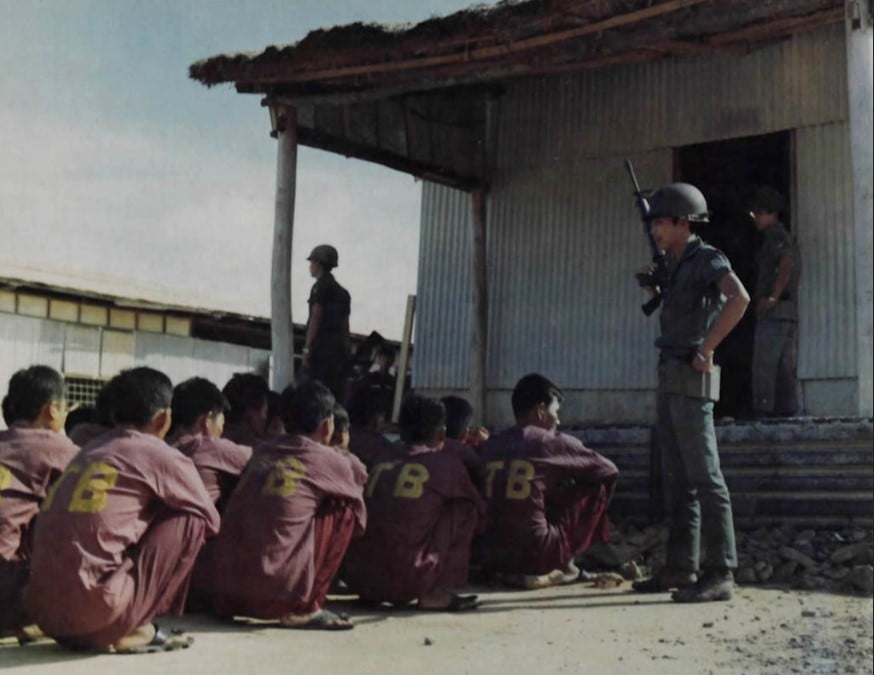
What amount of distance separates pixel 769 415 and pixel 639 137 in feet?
9.74

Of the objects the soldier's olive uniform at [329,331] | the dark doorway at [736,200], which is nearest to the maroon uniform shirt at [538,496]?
the soldier's olive uniform at [329,331]

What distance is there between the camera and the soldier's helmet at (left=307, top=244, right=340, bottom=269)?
972 cm

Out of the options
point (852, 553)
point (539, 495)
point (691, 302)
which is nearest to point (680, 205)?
point (691, 302)

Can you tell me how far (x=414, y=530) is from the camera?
5781mm

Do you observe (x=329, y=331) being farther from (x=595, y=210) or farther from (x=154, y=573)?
(x=154, y=573)

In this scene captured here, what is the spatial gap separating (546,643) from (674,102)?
6.18 m

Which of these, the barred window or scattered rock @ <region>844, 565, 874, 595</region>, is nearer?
scattered rock @ <region>844, 565, 874, 595</region>

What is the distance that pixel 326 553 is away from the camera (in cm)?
525

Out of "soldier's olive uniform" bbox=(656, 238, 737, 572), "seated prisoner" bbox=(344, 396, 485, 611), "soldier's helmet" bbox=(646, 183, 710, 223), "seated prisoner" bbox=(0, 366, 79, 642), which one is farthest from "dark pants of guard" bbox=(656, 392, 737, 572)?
"seated prisoner" bbox=(0, 366, 79, 642)

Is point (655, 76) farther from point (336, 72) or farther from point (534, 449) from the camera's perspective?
point (534, 449)

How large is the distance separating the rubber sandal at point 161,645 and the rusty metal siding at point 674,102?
256 inches

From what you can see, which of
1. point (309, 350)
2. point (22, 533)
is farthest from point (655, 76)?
point (22, 533)

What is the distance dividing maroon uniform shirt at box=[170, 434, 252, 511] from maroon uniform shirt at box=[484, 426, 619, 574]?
5.45ft

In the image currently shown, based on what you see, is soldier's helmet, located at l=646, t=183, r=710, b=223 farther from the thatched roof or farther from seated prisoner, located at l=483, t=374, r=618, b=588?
the thatched roof
